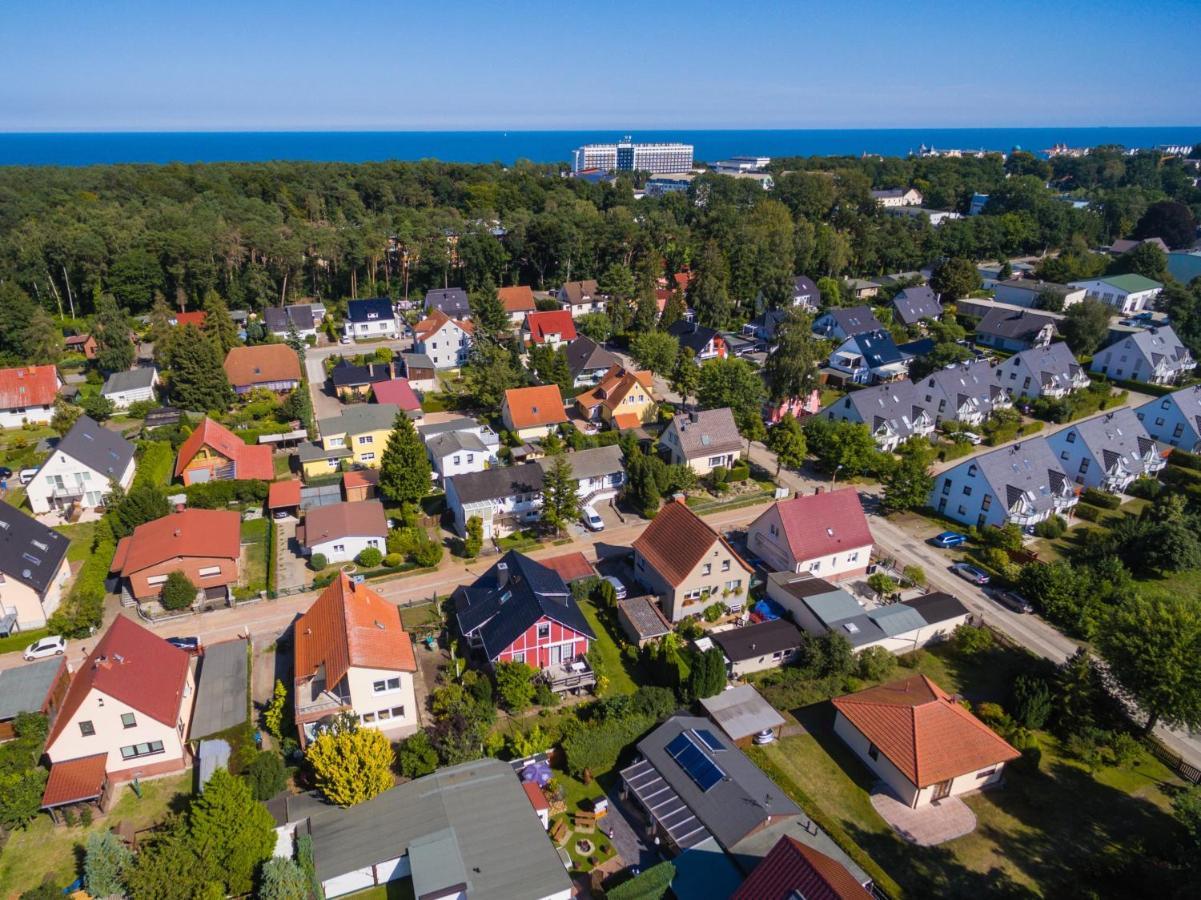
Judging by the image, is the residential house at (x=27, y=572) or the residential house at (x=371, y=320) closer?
the residential house at (x=27, y=572)

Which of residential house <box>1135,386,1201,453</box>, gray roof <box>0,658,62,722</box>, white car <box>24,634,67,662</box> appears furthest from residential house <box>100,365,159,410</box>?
residential house <box>1135,386,1201,453</box>

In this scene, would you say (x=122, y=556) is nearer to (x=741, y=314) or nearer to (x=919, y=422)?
(x=919, y=422)

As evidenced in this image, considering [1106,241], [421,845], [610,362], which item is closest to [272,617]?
[421,845]

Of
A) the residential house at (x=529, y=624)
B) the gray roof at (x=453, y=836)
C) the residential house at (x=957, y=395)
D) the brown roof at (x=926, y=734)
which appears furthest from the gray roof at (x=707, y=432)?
the gray roof at (x=453, y=836)

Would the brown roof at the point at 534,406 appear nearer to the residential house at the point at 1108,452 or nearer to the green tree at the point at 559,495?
the green tree at the point at 559,495

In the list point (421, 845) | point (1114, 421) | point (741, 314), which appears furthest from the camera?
point (741, 314)

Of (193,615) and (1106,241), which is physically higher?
(1106,241)
